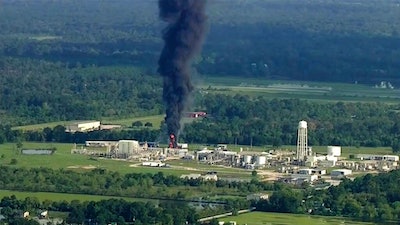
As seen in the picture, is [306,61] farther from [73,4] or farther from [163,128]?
[73,4]

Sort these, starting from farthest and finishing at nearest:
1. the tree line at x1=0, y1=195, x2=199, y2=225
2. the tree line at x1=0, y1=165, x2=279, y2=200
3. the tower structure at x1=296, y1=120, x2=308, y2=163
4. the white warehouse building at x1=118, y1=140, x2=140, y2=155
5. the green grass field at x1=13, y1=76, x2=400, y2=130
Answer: the green grass field at x1=13, y1=76, x2=400, y2=130 < the white warehouse building at x1=118, y1=140, x2=140, y2=155 < the tower structure at x1=296, y1=120, x2=308, y2=163 < the tree line at x1=0, y1=165, x2=279, y2=200 < the tree line at x1=0, y1=195, x2=199, y2=225

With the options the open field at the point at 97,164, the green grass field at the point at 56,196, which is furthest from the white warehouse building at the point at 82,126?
the green grass field at the point at 56,196

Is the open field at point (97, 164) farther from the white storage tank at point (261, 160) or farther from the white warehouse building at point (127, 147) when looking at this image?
the white warehouse building at point (127, 147)

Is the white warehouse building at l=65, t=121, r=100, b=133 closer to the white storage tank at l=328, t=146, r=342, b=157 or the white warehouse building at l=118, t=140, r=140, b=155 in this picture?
the white warehouse building at l=118, t=140, r=140, b=155

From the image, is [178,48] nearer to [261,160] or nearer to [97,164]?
[261,160]

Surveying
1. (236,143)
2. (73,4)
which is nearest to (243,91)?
(236,143)

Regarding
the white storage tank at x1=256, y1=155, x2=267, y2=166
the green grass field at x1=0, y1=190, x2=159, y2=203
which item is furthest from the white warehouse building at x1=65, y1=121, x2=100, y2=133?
the green grass field at x1=0, y1=190, x2=159, y2=203

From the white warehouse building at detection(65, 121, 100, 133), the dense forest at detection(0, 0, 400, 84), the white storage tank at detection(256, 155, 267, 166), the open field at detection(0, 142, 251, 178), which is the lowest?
the open field at detection(0, 142, 251, 178)
